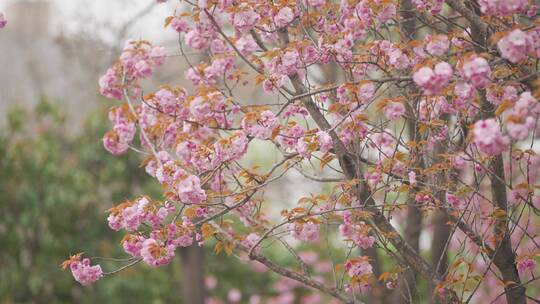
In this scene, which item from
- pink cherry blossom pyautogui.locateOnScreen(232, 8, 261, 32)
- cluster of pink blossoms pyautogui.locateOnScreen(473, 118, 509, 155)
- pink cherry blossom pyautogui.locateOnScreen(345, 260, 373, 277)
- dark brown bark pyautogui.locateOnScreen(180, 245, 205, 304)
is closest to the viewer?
cluster of pink blossoms pyautogui.locateOnScreen(473, 118, 509, 155)

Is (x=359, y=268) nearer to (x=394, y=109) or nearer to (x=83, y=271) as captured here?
(x=394, y=109)

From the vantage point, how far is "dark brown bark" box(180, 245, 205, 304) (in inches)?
289

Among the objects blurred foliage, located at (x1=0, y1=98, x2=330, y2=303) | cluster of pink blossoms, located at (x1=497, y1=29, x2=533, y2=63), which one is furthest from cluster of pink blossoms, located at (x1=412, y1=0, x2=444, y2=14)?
blurred foliage, located at (x1=0, y1=98, x2=330, y2=303)

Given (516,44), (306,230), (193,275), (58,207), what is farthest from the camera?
(58,207)

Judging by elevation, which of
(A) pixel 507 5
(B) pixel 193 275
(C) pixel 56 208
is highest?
(C) pixel 56 208

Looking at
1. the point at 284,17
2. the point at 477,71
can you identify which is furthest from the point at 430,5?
the point at 477,71

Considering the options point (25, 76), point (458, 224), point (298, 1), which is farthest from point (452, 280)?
point (25, 76)

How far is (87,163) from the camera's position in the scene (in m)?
7.92

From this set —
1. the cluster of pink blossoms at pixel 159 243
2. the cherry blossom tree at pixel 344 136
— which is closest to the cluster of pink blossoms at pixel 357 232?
the cherry blossom tree at pixel 344 136

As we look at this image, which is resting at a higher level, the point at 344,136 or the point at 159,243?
the point at 344,136

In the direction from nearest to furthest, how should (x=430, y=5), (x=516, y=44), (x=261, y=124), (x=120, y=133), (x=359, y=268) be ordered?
(x=516, y=44) < (x=261, y=124) < (x=430, y=5) < (x=359, y=268) < (x=120, y=133)

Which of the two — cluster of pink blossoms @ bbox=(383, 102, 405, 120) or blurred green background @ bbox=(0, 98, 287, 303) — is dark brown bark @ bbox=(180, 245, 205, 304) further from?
cluster of pink blossoms @ bbox=(383, 102, 405, 120)

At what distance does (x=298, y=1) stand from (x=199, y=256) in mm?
4537

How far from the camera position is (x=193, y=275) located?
291 inches
